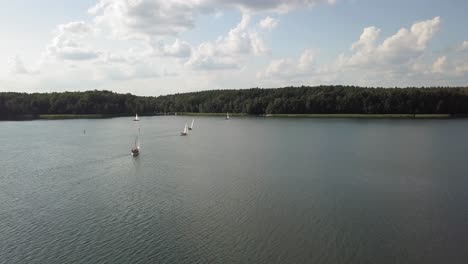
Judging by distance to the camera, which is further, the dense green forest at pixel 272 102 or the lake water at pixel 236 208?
the dense green forest at pixel 272 102

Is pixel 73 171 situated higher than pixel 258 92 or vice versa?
pixel 258 92

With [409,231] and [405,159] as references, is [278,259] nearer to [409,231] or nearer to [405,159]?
[409,231]

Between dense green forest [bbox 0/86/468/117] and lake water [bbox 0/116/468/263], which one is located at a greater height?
dense green forest [bbox 0/86/468/117]

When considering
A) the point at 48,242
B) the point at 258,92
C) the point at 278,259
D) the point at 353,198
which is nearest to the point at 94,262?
the point at 48,242

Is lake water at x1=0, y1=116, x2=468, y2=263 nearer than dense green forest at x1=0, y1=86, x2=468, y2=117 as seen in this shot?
Yes

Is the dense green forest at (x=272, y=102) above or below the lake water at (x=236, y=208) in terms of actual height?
above
